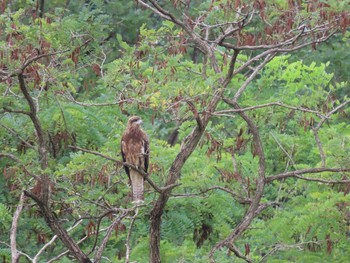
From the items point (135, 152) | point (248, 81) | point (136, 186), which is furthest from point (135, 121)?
point (248, 81)

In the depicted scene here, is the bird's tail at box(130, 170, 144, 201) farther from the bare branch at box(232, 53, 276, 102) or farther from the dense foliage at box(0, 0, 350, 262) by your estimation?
the bare branch at box(232, 53, 276, 102)

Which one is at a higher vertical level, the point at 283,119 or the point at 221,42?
the point at 221,42

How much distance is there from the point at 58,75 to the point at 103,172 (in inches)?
45.0

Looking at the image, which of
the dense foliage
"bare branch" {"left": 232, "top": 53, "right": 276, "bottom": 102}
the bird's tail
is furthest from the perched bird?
"bare branch" {"left": 232, "top": 53, "right": 276, "bottom": 102}

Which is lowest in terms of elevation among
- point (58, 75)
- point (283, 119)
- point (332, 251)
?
point (332, 251)

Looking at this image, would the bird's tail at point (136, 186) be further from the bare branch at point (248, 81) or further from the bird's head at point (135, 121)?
the bare branch at point (248, 81)

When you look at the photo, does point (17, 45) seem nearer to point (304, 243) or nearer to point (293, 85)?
point (304, 243)

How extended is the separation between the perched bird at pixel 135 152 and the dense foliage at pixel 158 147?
0.39 ft

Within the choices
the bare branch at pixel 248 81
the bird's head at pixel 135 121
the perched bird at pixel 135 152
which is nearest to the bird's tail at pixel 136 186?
the perched bird at pixel 135 152

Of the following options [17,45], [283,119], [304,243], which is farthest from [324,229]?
[17,45]

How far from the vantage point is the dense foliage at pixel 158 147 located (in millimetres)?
9641

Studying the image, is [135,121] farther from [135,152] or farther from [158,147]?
[158,147]

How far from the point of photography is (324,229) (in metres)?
11.0

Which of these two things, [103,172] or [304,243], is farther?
[304,243]
